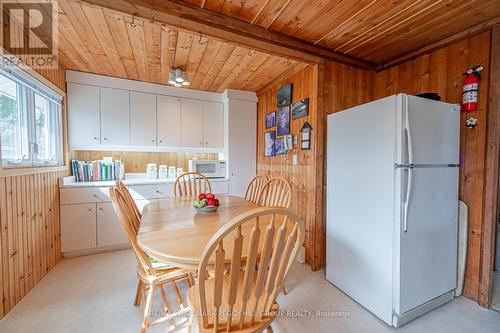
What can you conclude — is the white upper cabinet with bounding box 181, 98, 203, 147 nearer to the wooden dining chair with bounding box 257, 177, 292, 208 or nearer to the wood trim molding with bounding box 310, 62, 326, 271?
the wooden dining chair with bounding box 257, 177, 292, 208

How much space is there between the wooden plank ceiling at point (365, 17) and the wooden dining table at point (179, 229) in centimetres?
167

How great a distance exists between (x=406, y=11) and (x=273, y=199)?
75.3 inches

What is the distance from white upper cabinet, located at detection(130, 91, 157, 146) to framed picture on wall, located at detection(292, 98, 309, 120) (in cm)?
210

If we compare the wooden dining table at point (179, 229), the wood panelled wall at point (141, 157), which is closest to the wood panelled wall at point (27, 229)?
the wood panelled wall at point (141, 157)

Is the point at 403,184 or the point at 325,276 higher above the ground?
the point at 403,184

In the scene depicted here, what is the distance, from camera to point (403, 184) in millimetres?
1518

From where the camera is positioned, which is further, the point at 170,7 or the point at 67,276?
the point at 67,276

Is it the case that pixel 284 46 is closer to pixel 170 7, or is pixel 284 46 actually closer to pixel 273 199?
pixel 170 7

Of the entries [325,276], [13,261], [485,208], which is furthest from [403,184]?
[13,261]

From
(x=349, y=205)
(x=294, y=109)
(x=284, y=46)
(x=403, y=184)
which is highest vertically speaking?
(x=284, y=46)

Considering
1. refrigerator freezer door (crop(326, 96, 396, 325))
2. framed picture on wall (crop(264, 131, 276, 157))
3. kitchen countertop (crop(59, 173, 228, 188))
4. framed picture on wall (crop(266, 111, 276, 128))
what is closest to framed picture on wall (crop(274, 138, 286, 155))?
framed picture on wall (crop(264, 131, 276, 157))

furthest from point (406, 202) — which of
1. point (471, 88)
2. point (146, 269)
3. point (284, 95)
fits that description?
point (284, 95)

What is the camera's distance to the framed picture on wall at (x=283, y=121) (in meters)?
2.84

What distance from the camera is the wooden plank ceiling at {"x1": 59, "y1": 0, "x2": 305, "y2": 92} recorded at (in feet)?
5.95
